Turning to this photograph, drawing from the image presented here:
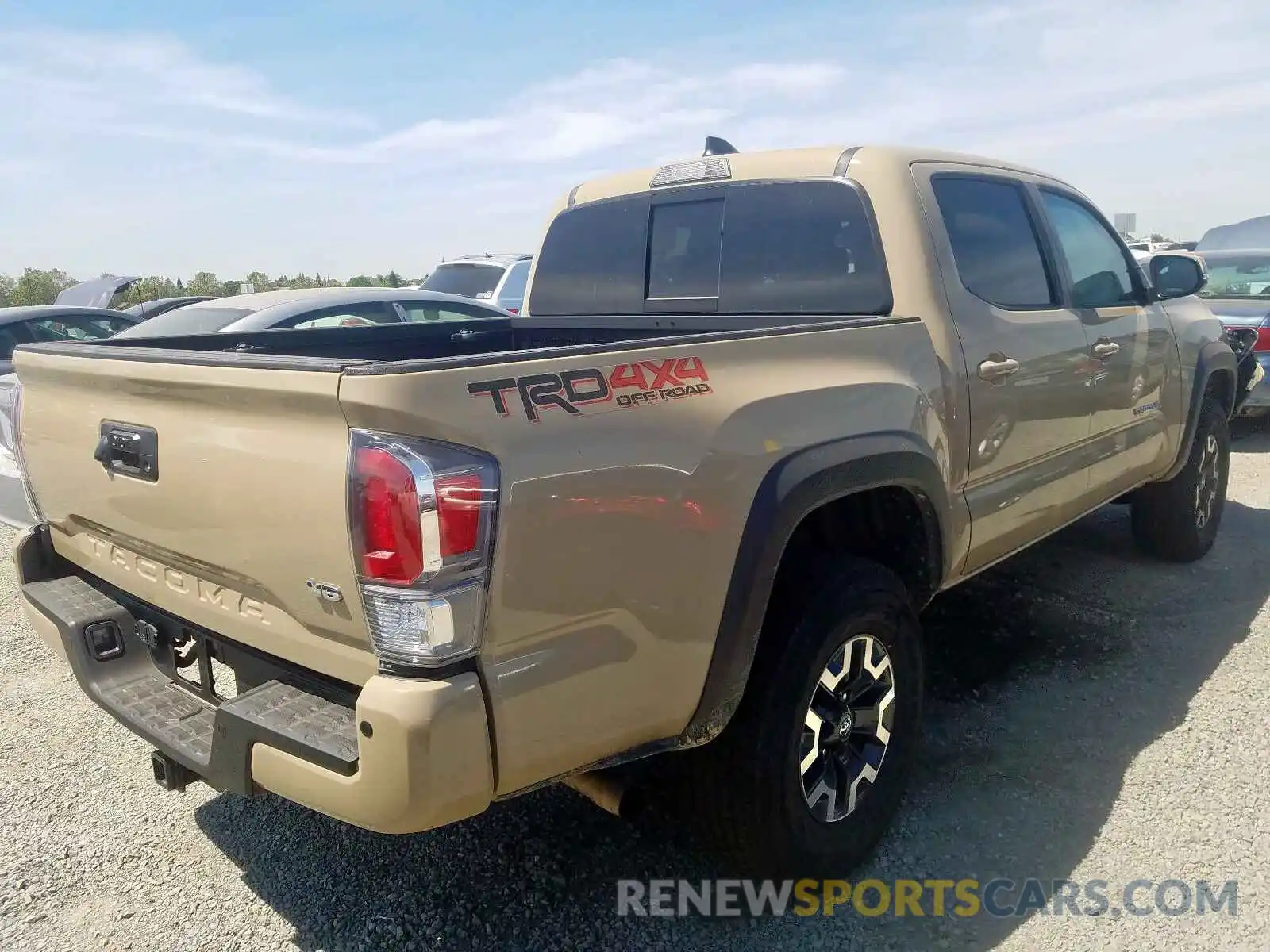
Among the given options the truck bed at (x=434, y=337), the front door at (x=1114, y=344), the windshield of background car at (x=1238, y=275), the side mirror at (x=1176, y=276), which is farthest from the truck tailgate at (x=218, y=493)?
the windshield of background car at (x=1238, y=275)

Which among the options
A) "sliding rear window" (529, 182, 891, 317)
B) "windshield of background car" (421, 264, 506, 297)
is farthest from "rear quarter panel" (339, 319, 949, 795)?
"windshield of background car" (421, 264, 506, 297)

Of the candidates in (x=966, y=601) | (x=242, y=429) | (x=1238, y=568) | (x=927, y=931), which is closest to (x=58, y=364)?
(x=242, y=429)

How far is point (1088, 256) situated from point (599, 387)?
117 inches

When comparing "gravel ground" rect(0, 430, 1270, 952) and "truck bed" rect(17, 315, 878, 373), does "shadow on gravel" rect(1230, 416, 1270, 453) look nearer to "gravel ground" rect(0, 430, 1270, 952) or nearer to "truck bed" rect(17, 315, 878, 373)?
"gravel ground" rect(0, 430, 1270, 952)

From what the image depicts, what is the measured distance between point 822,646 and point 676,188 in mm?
1924

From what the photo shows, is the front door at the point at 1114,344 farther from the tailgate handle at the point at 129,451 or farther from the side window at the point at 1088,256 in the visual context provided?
the tailgate handle at the point at 129,451

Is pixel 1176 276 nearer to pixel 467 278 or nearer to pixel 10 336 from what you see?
pixel 10 336

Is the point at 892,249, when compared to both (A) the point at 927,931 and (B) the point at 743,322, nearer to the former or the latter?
(B) the point at 743,322

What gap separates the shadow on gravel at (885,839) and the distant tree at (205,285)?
1209 inches

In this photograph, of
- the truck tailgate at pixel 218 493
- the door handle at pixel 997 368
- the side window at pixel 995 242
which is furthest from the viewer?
the side window at pixel 995 242

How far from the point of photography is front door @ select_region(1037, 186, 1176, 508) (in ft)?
12.5

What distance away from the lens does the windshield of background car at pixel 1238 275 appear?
29.1 feet

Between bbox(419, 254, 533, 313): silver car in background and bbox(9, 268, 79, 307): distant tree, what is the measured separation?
21.0 metres

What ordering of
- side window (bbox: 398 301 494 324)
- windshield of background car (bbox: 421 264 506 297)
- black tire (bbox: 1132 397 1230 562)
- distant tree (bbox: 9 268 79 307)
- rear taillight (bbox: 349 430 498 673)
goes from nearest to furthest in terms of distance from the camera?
rear taillight (bbox: 349 430 498 673) < black tire (bbox: 1132 397 1230 562) < side window (bbox: 398 301 494 324) < windshield of background car (bbox: 421 264 506 297) < distant tree (bbox: 9 268 79 307)
